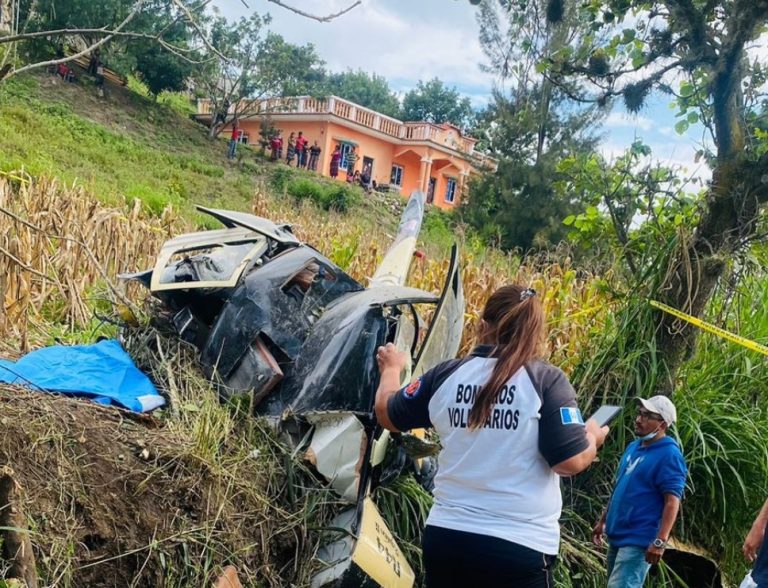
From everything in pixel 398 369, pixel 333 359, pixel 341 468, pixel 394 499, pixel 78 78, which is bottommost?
pixel 394 499

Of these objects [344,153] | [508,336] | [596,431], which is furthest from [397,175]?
[508,336]

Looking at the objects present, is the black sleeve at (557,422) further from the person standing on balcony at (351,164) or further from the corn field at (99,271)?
the person standing on balcony at (351,164)

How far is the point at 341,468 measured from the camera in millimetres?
3629

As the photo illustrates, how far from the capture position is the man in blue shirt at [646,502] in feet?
11.6

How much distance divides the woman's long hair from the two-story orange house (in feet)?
100

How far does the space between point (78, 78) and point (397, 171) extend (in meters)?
15.8

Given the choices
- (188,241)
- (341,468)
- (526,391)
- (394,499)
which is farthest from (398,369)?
(188,241)

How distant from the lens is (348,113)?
34219 mm

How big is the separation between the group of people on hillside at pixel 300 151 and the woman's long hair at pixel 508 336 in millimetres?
30578

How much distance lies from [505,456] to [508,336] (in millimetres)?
391

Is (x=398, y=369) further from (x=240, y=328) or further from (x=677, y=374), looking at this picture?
(x=677, y=374)

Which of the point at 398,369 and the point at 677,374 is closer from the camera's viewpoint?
the point at 398,369

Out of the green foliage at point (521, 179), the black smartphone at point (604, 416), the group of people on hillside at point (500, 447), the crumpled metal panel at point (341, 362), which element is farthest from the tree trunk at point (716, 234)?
the green foliage at point (521, 179)

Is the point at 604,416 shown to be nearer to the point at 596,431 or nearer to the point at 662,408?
the point at 596,431
